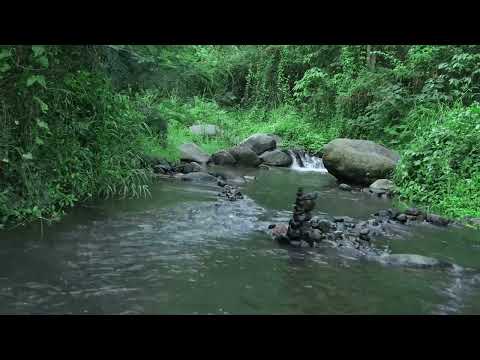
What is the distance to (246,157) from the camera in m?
15.6

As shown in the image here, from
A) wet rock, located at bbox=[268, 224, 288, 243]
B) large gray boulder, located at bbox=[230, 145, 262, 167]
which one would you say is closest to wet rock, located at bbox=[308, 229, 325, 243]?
wet rock, located at bbox=[268, 224, 288, 243]

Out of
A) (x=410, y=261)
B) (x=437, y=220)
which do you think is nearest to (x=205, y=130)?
(x=437, y=220)

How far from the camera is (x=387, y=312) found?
435 centimetres

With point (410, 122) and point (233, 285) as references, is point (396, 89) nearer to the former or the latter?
point (410, 122)

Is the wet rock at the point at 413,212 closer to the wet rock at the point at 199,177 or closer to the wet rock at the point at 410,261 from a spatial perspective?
the wet rock at the point at 410,261

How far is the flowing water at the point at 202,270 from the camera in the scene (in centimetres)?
427

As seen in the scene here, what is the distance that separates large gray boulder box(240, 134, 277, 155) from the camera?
1714 centimetres

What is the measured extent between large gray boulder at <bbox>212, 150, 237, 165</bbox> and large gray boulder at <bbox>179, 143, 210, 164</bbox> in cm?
25

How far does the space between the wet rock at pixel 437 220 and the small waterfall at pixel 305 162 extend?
688cm

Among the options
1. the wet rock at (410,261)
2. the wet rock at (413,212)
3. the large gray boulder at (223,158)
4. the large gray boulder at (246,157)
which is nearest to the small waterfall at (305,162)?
the large gray boulder at (246,157)
